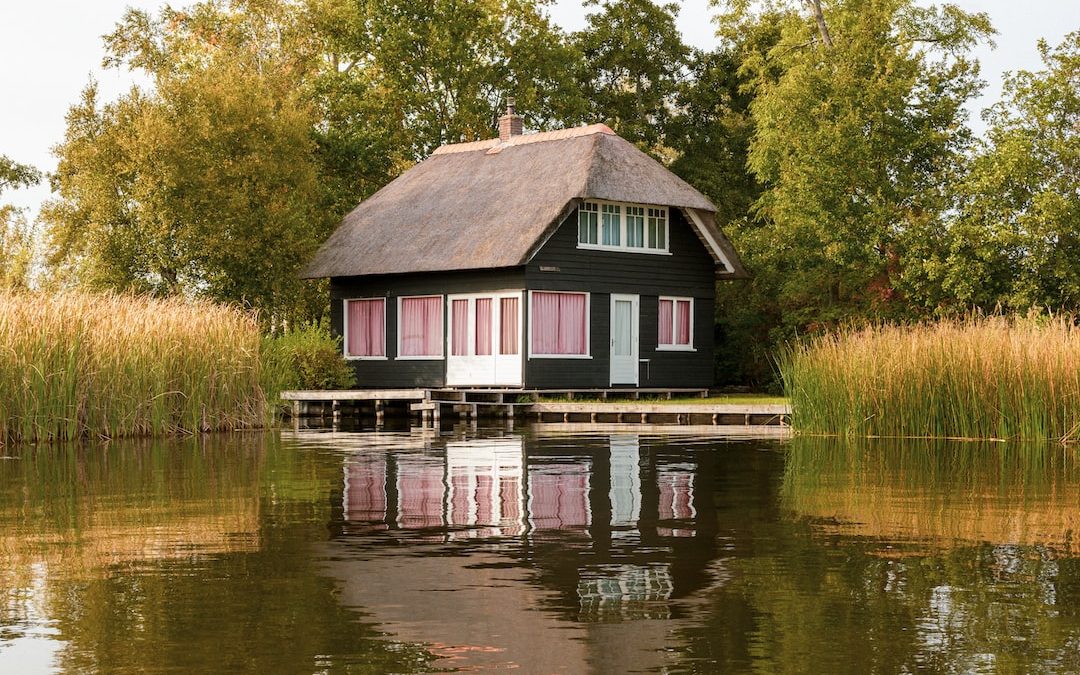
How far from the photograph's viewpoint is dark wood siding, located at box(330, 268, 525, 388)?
33.3m

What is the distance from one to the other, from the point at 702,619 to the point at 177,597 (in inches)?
107

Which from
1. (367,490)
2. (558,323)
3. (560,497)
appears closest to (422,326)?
(558,323)

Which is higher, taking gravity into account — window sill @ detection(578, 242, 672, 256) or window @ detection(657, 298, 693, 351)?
window sill @ detection(578, 242, 672, 256)

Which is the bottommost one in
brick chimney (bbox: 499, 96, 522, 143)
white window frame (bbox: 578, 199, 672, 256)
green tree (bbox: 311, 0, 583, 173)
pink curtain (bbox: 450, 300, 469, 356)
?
pink curtain (bbox: 450, 300, 469, 356)

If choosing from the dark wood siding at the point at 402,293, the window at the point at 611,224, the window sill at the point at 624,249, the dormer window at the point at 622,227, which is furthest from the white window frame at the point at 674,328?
the dark wood siding at the point at 402,293

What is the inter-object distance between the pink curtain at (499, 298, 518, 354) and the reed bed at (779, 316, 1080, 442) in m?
11.6

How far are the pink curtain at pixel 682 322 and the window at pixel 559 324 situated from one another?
9.48 ft

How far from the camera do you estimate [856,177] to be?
113 feet

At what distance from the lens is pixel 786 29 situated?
1668 inches

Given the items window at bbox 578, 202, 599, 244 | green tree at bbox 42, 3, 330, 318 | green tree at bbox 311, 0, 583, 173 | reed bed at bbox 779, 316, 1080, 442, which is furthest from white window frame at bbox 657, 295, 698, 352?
reed bed at bbox 779, 316, 1080, 442

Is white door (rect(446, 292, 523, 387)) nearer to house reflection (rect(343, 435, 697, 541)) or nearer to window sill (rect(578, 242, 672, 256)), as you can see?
window sill (rect(578, 242, 672, 256))

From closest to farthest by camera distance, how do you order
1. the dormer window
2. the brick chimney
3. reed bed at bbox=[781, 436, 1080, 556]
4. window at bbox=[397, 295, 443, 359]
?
reed bed at bbox=[781, 436, 1080, 556], the dormer window, window at bbox=[397, 295, 443, 359], the brick chimney

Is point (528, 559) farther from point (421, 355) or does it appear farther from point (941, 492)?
point (421, 355)

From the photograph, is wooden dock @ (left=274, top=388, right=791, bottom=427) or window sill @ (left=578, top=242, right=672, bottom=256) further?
window sill @ (left=578, top=242, right=672, bottom=256)
